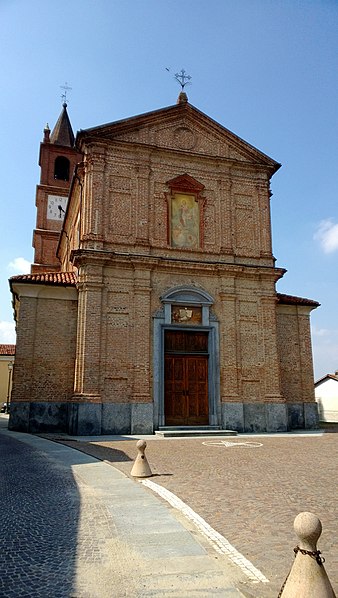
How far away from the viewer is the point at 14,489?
674cm

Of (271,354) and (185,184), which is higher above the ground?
(185,184)

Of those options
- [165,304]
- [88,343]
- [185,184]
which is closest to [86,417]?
[88,343]

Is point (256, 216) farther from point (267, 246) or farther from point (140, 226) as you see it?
point (140, 226)

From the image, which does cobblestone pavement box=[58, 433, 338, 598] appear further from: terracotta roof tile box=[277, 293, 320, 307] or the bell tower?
the bell tower

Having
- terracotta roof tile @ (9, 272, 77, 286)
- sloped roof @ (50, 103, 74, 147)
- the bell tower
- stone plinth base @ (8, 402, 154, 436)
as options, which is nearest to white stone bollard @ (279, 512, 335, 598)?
stone plinth base @ (8, 402, 154, 436)

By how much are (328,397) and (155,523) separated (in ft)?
104

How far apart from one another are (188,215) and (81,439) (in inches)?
385

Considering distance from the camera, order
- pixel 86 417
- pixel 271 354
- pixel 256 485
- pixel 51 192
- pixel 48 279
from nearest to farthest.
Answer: pixel 256 485, pixel 86 417, pixel 48 279, pixel 271 354, pixel 51 192

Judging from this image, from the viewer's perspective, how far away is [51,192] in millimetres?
33594

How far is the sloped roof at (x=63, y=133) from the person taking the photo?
118 ft

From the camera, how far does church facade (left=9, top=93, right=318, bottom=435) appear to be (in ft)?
52.4

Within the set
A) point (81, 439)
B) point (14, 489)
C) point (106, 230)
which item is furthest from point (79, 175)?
point (14, 489)

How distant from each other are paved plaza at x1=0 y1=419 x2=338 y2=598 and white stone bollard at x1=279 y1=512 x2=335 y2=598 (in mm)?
593

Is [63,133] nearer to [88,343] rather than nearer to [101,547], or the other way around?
[88,343]
